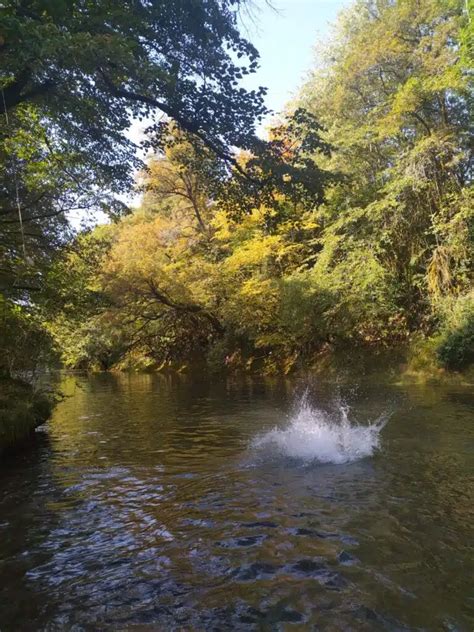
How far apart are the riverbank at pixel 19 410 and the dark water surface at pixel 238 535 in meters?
0.49

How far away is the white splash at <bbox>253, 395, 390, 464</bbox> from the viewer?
8805mm

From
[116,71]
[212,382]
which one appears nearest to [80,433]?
[116,71]

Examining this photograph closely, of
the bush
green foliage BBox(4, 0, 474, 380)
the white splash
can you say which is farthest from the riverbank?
the bush

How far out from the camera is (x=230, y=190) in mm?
10297

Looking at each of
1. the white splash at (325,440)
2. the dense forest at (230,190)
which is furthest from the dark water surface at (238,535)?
the dense forest at (230,190)

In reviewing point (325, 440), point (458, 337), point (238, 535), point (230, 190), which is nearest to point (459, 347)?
point (458, 337)

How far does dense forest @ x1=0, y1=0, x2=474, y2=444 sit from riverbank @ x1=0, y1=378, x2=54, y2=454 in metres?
0.59

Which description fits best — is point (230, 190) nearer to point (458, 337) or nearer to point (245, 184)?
point (245, 184)

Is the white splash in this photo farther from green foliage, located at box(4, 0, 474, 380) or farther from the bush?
the bush

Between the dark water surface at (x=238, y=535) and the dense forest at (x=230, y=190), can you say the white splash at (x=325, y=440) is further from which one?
the dense forest at (x=230, y=190)

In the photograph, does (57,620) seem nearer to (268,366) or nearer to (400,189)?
(400,189)

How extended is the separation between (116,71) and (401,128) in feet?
59.0

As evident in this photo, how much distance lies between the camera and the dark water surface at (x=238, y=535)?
13.2 ft

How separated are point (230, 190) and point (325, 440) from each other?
18.0ft
